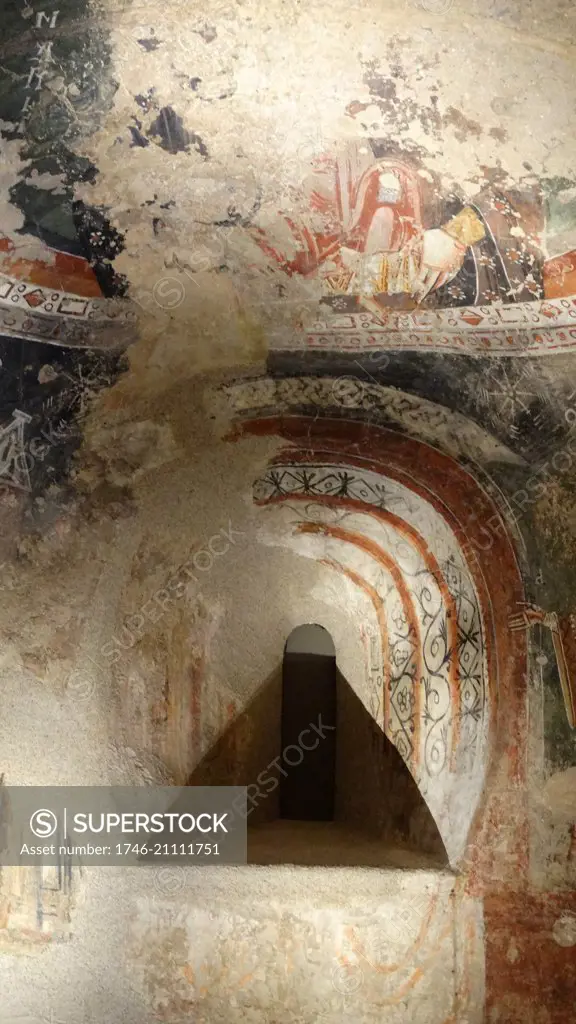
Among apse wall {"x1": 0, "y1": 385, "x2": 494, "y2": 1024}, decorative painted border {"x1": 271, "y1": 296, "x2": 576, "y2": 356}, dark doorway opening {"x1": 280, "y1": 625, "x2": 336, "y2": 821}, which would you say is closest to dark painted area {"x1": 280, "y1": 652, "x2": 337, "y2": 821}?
dark doorway opening {"x1": 280, "y1": 625, "x2": 336, "y2": 821}

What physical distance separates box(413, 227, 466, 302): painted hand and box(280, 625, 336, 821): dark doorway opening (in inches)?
99.7

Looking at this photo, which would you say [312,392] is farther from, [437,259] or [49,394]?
[49,394]

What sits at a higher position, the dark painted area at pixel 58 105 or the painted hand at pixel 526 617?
the dark painted area at pixel 58 105

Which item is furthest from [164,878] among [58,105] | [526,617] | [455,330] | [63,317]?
[58,105]

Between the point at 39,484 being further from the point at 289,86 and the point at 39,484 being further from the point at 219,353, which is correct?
the point at 289,86

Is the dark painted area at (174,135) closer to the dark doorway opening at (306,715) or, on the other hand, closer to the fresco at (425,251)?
the fresco at (425,251)

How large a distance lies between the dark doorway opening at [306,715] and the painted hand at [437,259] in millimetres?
2534

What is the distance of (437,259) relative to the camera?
416 cm

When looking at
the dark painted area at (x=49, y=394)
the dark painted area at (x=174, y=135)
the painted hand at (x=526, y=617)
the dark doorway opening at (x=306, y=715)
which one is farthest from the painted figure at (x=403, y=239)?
the dark doorway opening at (x=306, y=715)

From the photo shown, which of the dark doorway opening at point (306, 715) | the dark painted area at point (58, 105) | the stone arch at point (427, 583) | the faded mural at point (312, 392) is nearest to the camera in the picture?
the dark painted area at point (58, 105)

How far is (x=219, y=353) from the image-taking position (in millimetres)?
4688

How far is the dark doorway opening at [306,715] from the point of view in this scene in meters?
6.11

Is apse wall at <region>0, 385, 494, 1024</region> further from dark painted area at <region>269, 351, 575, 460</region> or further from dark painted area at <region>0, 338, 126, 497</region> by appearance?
dark painted area at <region>269, 351, 575, 460</region>

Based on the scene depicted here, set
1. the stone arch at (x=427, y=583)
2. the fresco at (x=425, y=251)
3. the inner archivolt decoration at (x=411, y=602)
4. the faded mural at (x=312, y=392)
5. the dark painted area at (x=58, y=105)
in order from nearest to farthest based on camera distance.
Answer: the dark painted area at (x=58, y=105)
the faded mural at (x=312, y=392)
the fresco at (x=425, y=251)
the stone arch at (x=427, y=583)
the inner archivolt decoration at (x=411, y=602)
